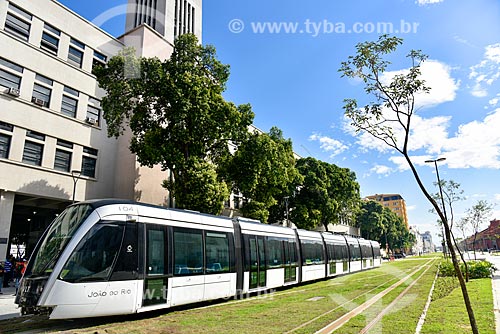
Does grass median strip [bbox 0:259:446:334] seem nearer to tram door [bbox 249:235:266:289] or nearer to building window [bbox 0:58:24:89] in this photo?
tram door [bbox 249:235:266:289]

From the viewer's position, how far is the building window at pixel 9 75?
2039cm

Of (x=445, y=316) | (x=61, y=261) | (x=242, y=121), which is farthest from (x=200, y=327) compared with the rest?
(x=242, y=121)

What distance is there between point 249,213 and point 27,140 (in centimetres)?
1634

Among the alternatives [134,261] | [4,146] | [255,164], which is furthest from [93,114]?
[134,261]

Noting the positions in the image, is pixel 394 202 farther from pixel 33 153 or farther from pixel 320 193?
pixel 33 153

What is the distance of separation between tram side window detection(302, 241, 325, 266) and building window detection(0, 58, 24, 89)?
1954 centimetres

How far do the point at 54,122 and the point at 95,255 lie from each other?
1733 cm

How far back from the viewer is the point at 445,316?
9078 millimetres

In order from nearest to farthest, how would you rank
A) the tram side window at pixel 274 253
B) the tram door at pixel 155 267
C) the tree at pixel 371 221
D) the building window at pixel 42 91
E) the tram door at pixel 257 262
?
the tram door at pixel 155 267
the tram door at pixel 257 262
the tram side window at pixel 274 253
the building window at pixel 42 91
the tree at pixel 371 221

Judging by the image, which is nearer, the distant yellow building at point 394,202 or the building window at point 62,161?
the building window at point 62,161

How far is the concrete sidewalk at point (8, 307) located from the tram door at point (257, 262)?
8.20 m

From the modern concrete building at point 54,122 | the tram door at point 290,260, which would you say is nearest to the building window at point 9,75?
the modern concrete building at point 54,122

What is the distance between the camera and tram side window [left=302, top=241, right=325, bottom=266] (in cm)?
1970

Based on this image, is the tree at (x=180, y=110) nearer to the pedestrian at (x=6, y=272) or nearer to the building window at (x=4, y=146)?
the building window at (x=4, y=146)
